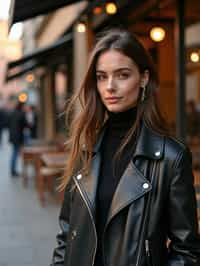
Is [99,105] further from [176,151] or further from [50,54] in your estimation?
[50,54]

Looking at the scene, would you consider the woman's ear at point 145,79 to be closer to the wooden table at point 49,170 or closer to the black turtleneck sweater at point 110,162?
the black turtleneck sweater at point 110,162

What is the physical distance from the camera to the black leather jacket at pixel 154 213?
154 centimetres

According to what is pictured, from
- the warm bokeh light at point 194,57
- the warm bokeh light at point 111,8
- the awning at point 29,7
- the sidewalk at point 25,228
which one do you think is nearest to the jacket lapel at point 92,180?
the awning at point 29,7

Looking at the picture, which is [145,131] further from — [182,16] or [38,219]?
[38,219]

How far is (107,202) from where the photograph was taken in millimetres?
1675

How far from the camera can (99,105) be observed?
6.55 feet

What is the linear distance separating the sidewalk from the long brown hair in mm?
3232

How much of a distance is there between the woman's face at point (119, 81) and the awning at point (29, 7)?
2.61 metres

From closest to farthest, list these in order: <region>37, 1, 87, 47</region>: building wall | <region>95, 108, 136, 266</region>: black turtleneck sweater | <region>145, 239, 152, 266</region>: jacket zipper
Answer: <region>145, 239, 152, 266</region>: jacket zipper, <region>95, 108, 136, 266</region>: black turtleneck sweater, <region>37, 1, 87, 47</region>: building wall

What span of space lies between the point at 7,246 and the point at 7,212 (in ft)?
6.31

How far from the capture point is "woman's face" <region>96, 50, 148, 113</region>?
67.7 inches

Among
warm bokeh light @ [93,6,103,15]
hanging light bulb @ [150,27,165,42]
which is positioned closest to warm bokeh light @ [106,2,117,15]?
warm bokeh light @ [93,6,103,15]

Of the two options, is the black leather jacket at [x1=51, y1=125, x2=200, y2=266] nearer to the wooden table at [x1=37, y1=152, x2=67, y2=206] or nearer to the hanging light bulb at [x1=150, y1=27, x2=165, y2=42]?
the wooden table at [x1=37, y1=152, x2=67, y2=206]

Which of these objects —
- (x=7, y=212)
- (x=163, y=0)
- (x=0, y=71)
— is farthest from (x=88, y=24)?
(x=0, y=71)
